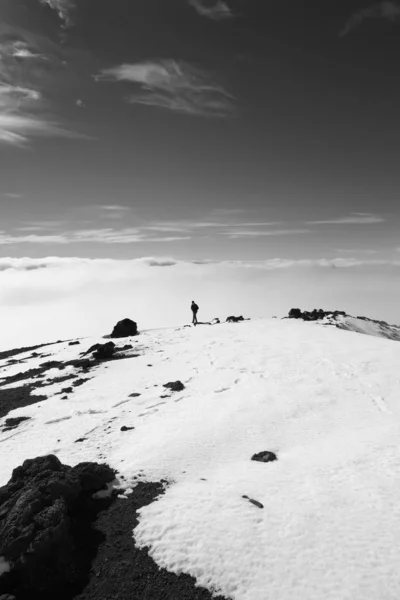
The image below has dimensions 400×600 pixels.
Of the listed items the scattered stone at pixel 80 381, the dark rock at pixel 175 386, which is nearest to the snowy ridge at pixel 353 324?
the dark rock at pixel 175 386

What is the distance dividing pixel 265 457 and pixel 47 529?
9.43m

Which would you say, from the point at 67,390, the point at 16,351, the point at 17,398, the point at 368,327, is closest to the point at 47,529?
the point at 67,390

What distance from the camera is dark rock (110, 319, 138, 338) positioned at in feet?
155

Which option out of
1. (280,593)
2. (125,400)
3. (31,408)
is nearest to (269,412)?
(125,400)

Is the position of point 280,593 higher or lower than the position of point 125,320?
lower

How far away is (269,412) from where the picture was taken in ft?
70.4

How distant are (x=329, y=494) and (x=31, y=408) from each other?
21028mm

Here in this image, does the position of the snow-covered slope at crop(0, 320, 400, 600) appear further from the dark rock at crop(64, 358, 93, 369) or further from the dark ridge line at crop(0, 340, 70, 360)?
the dark ridge line at crop(0, 340, 70, 360)

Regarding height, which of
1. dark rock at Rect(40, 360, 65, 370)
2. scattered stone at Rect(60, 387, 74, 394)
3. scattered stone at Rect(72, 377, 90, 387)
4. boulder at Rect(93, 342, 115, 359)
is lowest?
scattered stone at Rect(60, 387, 74, 394)

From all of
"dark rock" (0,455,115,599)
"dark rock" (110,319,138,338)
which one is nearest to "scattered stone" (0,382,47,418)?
"dark rock" (0,455,115,599)

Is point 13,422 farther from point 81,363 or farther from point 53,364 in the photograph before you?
point 53,364

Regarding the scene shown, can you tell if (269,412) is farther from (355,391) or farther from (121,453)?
(121,453)

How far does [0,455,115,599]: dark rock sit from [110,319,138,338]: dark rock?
109ft

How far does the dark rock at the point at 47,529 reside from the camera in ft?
32.7
